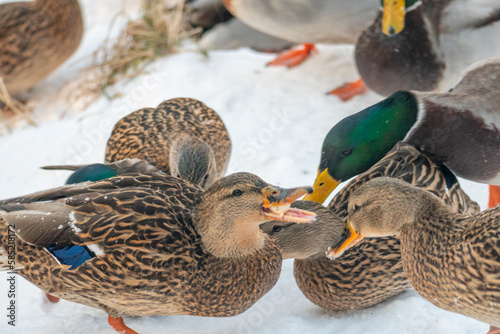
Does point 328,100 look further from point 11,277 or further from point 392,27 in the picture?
point 11,277

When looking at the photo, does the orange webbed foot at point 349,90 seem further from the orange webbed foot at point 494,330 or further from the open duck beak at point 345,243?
the orange webbed foot at point 494,330

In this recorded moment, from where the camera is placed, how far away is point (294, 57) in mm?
5629

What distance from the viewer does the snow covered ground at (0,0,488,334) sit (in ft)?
9.55

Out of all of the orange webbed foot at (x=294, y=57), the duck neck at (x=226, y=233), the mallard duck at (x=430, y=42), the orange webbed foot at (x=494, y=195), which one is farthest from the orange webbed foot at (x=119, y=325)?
the orange webbed foot at (x=294, y=57)

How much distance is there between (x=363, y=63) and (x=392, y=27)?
0.42 meters

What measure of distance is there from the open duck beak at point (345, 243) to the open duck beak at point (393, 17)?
177 centimetres

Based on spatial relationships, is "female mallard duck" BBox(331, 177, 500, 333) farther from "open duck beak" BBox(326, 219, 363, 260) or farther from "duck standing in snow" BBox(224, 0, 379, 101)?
"duck standing in snow" BBox(224, 0, 379, 101)

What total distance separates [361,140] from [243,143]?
1.45m

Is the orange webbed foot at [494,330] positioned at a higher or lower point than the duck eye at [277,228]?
lower

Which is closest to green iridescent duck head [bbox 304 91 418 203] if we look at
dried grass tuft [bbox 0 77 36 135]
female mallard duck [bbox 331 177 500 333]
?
female mallard duck [bbox 331 177 500 333]

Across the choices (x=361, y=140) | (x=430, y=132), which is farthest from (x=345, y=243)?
(x=430, y=132)

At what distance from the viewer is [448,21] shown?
4.29 meters

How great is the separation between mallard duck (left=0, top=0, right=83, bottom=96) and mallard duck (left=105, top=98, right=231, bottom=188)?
2.33 m

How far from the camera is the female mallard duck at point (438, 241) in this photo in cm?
227
